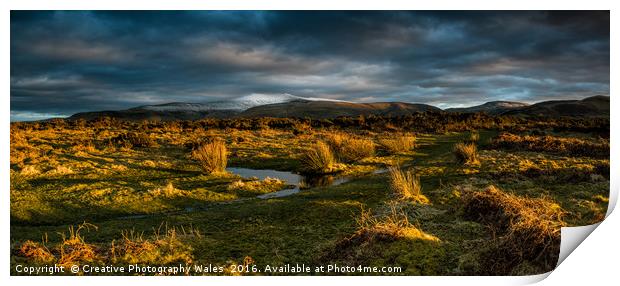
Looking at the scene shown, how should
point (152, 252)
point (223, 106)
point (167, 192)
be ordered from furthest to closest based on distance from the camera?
point (223, 106)
point (167, 192)
point (152, 252)

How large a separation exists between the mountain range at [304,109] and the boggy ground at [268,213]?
203cm

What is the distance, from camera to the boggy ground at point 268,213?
6348 millimetres

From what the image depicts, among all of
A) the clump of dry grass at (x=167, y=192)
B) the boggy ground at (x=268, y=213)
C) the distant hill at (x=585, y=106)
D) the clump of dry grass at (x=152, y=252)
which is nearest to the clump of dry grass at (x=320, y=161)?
the boggy ground at (x=268, y=213)

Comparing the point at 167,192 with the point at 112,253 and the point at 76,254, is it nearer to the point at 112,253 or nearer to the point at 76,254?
the point at 112,253

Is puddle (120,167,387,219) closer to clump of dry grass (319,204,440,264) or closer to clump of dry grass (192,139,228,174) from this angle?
clump of dry grass (192,139,228,174)

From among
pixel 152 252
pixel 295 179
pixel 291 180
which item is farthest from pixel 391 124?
pixel 152 252

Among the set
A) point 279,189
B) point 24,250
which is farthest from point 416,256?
point 279,189

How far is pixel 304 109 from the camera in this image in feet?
112

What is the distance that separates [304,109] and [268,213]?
24.7 m

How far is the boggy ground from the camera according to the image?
635cm

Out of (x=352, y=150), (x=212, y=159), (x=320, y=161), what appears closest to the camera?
(x=212, y=159)

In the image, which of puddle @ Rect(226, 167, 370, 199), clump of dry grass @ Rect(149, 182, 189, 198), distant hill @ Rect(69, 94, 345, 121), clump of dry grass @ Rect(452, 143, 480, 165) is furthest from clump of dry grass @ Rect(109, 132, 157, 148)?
clump of dry grass @ Rect(452, 143, 480, 165)

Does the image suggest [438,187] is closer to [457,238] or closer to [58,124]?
[457,238]

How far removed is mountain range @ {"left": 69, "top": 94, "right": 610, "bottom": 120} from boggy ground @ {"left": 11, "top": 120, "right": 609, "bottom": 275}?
2.03 metres
